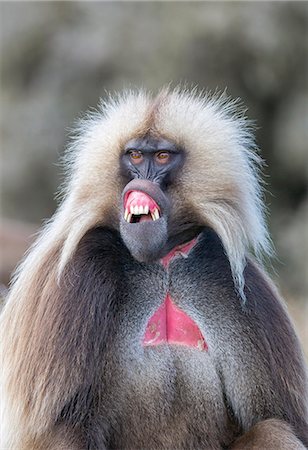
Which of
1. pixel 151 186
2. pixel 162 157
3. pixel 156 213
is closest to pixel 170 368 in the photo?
pixel 156 213

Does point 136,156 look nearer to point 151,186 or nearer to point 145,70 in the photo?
point 151,186

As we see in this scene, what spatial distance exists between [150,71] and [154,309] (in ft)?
32.1

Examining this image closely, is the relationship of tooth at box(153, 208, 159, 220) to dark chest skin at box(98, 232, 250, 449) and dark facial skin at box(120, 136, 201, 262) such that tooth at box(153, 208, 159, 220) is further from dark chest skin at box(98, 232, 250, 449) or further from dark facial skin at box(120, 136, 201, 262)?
dark chest skin at box(98, 232, 250, 449)

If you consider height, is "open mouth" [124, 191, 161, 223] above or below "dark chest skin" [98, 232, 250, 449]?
above

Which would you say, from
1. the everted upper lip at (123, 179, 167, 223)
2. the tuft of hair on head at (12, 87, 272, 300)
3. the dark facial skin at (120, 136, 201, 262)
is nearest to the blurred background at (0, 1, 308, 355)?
the tuft of hair on head at (12, 87, 272, 300)

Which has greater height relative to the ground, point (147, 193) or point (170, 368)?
point (147, 193)

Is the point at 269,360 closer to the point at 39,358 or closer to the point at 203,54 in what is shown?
the point at 39,358

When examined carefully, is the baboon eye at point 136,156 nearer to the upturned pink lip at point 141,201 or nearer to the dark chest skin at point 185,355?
the upturned pink lip at point 141,201

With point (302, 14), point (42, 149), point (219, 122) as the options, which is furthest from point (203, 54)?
point (219, 122)

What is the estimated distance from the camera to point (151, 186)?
424 centimetres

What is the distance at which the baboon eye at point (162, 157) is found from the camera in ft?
14.5

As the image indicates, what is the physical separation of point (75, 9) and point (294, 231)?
5180 mm

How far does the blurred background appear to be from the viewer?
44.4ft

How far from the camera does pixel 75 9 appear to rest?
1493cm
